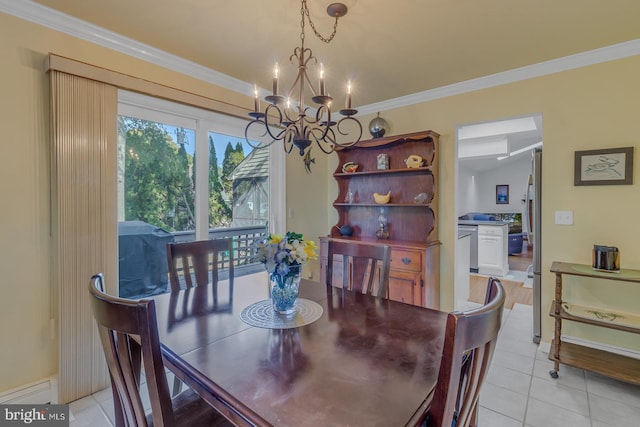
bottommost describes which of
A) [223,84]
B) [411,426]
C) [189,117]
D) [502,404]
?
[502,404]

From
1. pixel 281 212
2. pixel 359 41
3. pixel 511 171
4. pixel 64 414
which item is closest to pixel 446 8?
pixel 359 41

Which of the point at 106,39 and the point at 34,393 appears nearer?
the point at 34,393

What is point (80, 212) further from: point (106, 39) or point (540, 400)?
point (540, 400)

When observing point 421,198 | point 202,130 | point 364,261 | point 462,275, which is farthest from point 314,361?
point 462,275

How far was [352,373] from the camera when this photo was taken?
3.19ft

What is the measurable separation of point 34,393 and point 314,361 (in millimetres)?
2059

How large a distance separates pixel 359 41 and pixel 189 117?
157 cm

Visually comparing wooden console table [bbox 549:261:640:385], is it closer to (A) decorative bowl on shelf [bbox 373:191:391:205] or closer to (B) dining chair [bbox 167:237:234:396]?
(A) decorative bowl on shelf [bbox 373:191:391:205]

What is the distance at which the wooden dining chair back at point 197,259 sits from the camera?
1938mm

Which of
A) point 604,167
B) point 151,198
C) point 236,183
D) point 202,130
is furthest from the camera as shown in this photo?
point 236,183

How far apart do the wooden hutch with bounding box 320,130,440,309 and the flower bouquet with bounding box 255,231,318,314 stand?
1728mm

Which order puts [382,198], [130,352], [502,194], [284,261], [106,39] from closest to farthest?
[130,352] < [284,261] < [106,39] < [382,198] < [502,194]

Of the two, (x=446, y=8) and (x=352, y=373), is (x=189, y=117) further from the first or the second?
(x=352, y=373)

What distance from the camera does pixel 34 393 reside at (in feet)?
6.21
